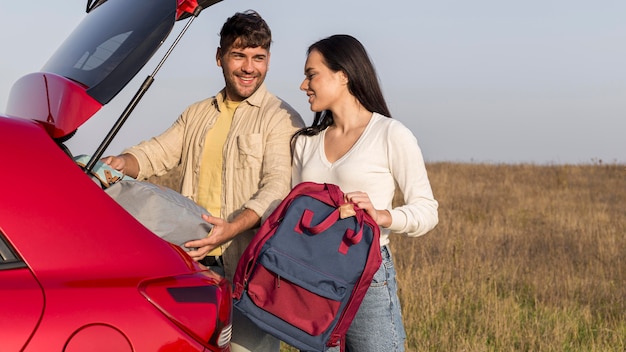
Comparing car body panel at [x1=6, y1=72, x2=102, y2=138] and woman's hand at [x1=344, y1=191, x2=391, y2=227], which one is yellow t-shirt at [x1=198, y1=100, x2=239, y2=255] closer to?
woman's hand at [x1=344, y1=191, x2=391, y2=227]

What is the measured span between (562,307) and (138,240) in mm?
5994

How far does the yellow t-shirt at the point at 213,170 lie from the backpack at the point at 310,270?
64 centimetres

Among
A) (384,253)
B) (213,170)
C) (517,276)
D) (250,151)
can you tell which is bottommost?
(517,276)

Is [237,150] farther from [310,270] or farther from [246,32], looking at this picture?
[310,270]

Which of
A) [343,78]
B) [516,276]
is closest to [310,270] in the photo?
[343,78]

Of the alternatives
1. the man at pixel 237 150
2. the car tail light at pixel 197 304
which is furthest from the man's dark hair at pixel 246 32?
the car tail light at pixel 197 304

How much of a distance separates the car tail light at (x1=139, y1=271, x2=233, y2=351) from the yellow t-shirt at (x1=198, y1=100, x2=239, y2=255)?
1362 mm

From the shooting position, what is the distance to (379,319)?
310 centimetres

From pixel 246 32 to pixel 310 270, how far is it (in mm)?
1164

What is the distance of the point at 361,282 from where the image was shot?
2.91 metres

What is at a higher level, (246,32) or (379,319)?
(246,32)

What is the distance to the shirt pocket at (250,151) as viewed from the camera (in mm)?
3432

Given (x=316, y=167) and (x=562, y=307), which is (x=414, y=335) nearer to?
(x=562, y=307)

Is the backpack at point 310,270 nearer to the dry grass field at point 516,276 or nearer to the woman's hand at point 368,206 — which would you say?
the woman's hand at point 368,206
